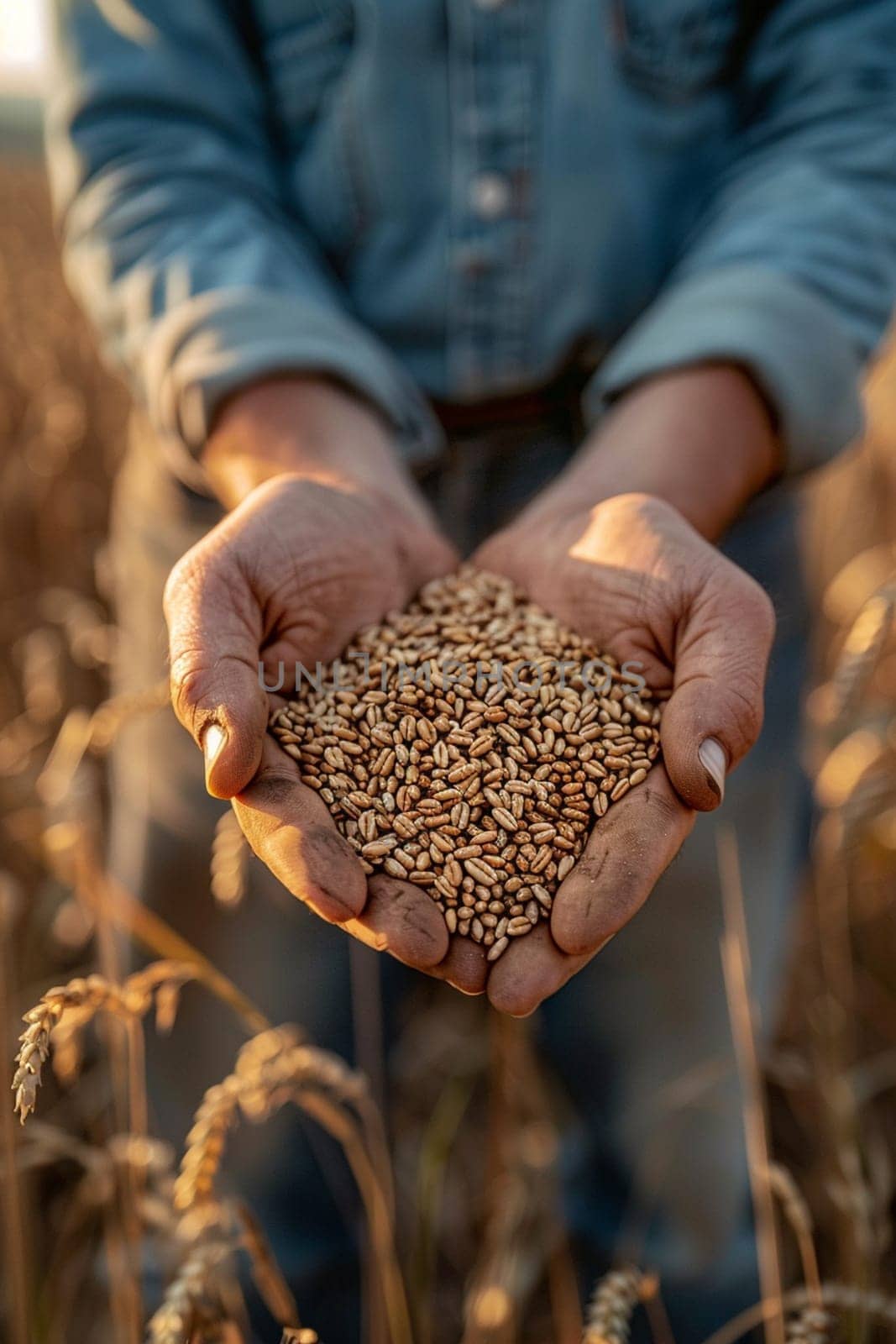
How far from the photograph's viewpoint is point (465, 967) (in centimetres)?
80

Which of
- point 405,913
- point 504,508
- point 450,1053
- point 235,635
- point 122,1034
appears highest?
point 235,635

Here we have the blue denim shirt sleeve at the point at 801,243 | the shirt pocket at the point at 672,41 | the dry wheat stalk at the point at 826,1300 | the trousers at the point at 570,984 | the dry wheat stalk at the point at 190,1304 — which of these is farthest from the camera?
the trousers at the point at 570,984

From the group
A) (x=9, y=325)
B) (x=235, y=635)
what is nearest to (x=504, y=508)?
(x=235, y=635)

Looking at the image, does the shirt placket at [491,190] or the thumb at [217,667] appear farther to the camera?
the shirt placket at [491,190]

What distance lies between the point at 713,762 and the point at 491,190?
0.82m

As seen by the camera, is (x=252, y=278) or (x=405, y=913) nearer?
(x=405, y=913)

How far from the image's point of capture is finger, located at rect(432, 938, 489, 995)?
0.80 m

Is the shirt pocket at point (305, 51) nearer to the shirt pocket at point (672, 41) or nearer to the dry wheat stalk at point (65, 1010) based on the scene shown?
the shirt pocket at point (672, 41)

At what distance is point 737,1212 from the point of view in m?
1.62

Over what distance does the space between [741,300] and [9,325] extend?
2.94 m

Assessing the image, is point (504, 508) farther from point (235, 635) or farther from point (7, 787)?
point (7, 787)

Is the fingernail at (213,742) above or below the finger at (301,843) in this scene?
above

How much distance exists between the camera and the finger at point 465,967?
2.62ft

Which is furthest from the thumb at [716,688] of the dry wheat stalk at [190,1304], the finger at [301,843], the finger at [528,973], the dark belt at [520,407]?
the dark belt at [520,407]
